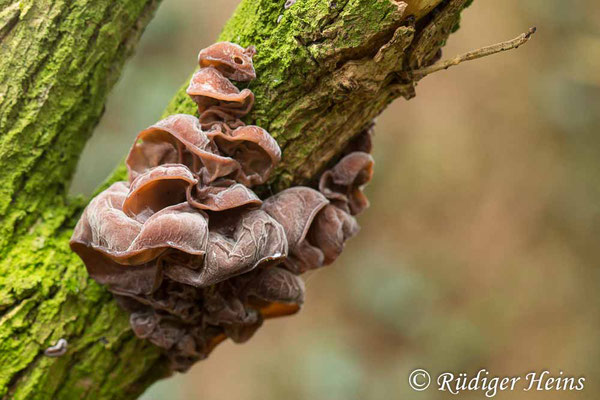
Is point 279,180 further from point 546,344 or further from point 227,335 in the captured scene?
point 546,344

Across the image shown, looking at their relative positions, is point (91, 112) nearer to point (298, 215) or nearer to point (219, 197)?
point (219, 197)

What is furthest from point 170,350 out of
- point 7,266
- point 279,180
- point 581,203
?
point 581,203

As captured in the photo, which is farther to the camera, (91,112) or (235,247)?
(91,112)

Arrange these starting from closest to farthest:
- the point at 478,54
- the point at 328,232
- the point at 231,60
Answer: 1. the point at 478,54
2. the point at 231,60
3. the point at 328,232

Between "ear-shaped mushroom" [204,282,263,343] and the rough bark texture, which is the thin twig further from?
"ear-shaped mushroom" [204,282,263,343]

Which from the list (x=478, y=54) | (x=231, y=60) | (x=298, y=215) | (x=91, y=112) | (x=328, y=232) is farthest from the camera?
(x=91, y=112)

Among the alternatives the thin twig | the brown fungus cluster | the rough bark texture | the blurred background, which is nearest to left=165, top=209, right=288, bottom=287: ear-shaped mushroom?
the brown fungus cluster

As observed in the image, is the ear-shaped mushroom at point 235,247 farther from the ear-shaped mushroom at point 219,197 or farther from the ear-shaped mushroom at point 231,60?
the ear-shaped mushroom at point 231,60

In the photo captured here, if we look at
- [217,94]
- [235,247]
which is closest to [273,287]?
[235,247]
